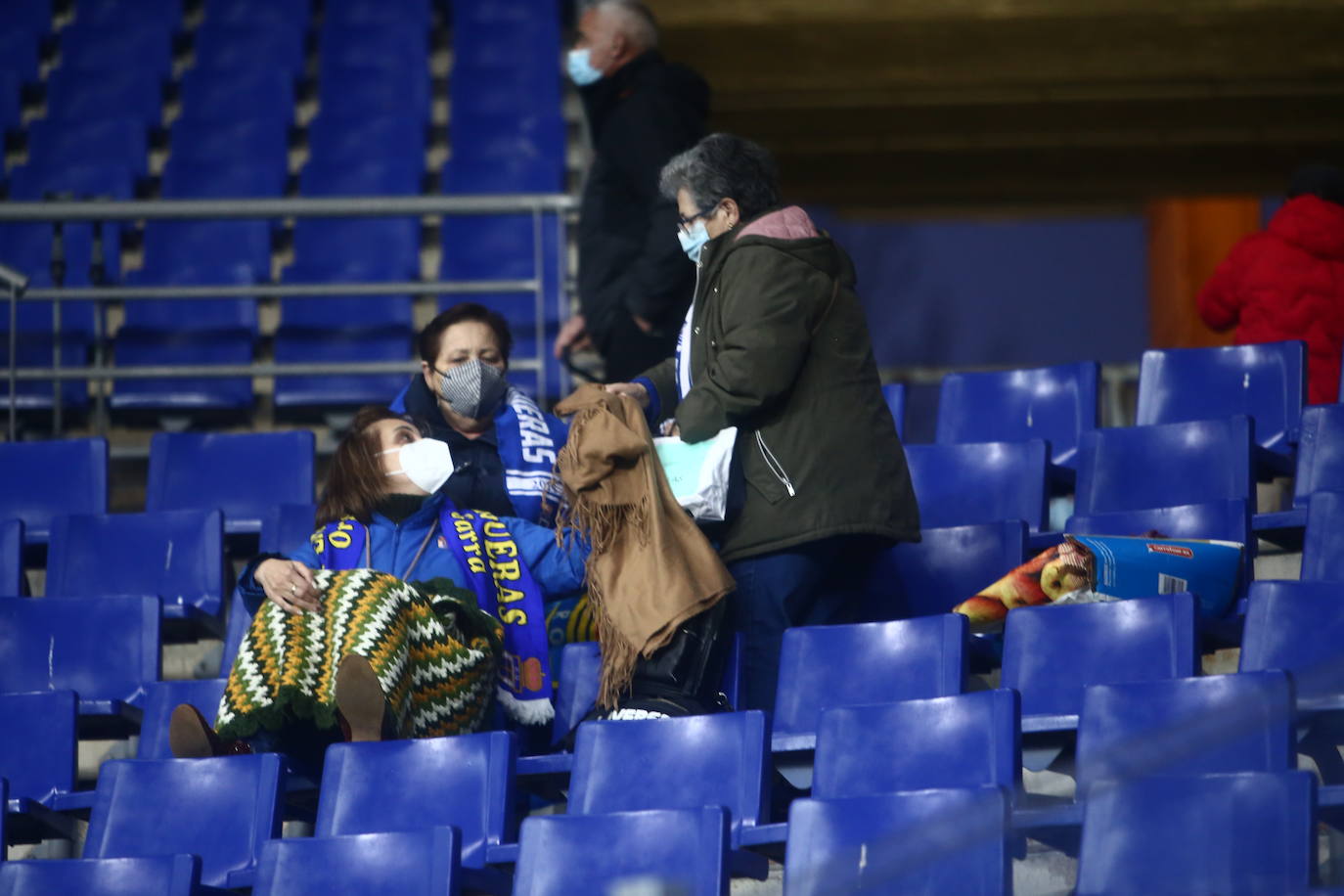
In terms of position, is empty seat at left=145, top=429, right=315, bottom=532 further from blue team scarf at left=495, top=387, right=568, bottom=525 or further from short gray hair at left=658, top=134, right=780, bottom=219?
short gray hair at left=658, top=134, right=780, bottom=219

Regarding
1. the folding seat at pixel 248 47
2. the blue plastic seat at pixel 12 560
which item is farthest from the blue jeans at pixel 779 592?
the folding seat at pixel 248 47

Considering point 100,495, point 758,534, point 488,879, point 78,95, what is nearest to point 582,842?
point 488,879

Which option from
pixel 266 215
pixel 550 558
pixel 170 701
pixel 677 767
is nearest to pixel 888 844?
pixel 677 767

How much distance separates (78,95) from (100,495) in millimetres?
2542

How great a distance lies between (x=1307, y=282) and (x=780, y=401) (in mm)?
1836

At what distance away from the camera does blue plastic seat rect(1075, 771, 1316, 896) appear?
1953 millimetres

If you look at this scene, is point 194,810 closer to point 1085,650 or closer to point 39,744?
point 39,744

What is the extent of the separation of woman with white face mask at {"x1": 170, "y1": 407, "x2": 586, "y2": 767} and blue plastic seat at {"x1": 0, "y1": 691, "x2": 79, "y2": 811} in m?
0.28

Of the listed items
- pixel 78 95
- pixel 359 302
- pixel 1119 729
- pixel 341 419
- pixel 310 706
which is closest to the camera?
pixel 1119 729

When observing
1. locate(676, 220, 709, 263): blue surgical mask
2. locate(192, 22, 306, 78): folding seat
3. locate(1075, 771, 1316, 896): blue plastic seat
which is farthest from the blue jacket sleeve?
locate(192, 22, 306, 78): folding seat

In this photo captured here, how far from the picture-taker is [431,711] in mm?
2693

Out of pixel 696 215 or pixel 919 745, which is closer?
pixel 919 745

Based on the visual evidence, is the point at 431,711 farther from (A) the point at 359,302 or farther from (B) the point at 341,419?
(A) the point at 359,302

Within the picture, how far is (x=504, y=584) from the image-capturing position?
9.41 ft
